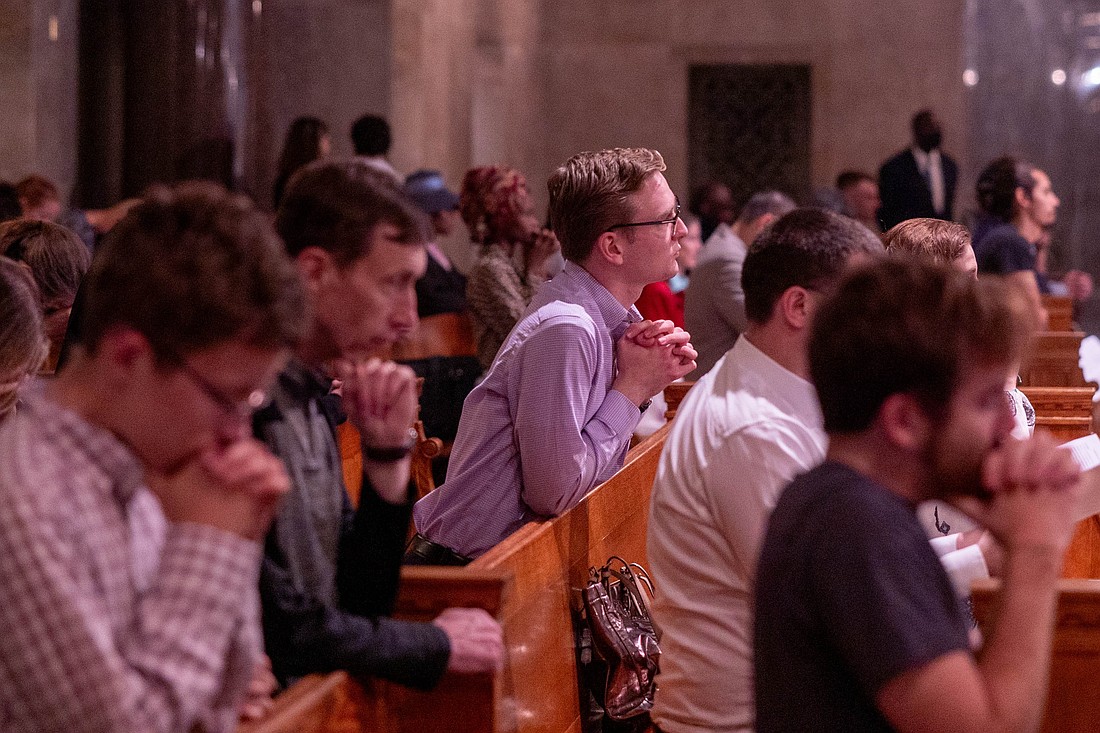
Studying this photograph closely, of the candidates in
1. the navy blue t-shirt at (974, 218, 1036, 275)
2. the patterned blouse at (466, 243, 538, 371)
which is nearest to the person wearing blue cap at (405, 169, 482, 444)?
the patterned blouse at (466, 243, 538, 371)

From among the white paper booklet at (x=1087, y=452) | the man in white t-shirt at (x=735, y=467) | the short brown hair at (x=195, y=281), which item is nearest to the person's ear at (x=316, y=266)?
the short brown hair at (x=195, y=281)

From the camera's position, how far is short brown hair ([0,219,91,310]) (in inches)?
163

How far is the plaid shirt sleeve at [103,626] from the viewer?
5.35 ft

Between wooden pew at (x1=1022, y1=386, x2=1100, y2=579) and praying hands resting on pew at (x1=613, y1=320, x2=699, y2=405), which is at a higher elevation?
praying hands resting on pew at (x1=613, y1=320, x2=699, y2=405)

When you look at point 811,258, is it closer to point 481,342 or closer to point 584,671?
point 584,671

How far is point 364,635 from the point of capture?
2250mm

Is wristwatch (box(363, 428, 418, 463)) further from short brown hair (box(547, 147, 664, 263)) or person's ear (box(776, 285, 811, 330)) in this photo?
short brown hair (box(547, 147, 664, 263))

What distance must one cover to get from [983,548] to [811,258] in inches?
26.2

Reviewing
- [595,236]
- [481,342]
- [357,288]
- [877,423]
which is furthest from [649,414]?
[877,423]

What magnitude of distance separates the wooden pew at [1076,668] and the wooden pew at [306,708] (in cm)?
123

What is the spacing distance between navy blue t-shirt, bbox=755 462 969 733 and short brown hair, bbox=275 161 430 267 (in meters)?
0.81

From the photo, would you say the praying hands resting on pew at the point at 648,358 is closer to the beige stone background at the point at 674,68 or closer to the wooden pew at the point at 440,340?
the wooden pew at the point at 440,340

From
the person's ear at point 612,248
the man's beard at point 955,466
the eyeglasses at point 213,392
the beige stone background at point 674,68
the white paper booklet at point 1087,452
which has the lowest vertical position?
the white paper booklet at point 1087,452

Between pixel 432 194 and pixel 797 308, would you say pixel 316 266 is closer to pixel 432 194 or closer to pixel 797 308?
pixel 797 308
